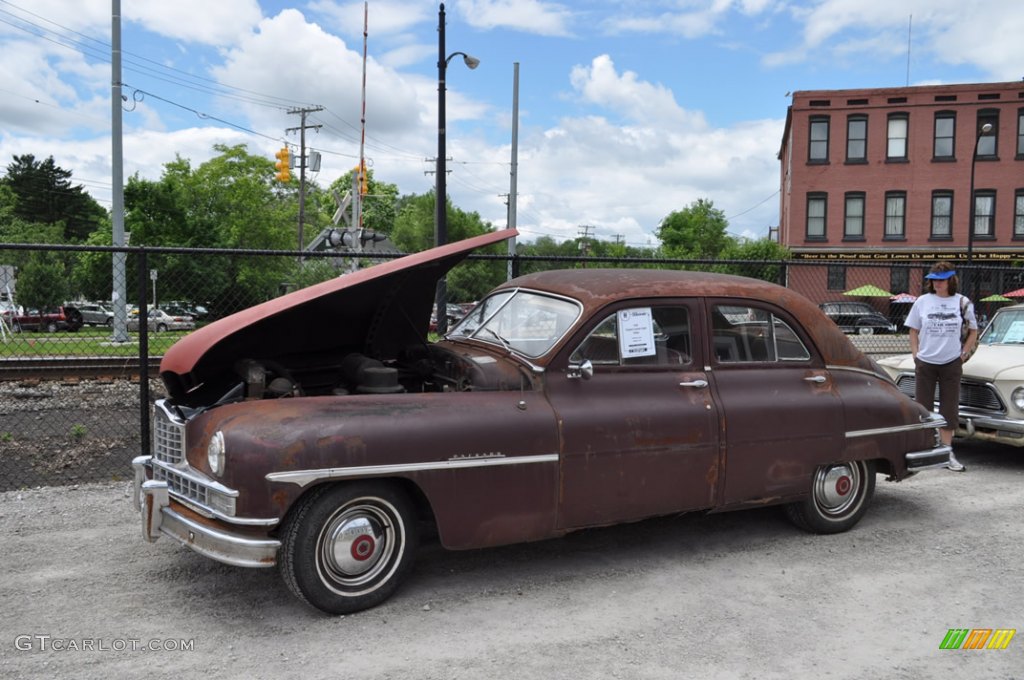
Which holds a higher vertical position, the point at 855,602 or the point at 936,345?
the point at 936,345

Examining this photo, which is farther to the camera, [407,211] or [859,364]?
[407,211]

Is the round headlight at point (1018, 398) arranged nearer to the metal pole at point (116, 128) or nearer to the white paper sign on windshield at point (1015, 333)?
the white paper sign on windshield at point (1015, 333)

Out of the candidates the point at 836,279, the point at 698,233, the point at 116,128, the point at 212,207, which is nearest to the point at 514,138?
the point at 116,128

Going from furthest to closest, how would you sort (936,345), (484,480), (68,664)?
(936,345) → (484,480) → (68,664)

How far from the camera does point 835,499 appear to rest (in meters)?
5.12

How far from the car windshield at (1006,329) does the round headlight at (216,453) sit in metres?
7.58

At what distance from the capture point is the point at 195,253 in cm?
607

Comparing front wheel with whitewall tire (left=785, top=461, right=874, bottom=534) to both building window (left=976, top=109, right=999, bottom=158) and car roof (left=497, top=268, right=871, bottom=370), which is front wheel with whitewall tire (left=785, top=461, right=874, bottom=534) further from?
building window (left=976, top=109, right=999, bottom=158)

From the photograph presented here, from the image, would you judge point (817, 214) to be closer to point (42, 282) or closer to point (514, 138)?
point (514, 138)

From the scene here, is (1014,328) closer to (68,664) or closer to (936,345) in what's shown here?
(936,345)

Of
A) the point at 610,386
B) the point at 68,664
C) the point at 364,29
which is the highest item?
the point at 364,29

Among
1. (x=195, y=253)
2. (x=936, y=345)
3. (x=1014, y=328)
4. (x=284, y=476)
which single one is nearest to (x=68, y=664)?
(x=284, y=476)

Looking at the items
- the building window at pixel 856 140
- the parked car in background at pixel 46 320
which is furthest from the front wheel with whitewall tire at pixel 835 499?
the building window at pixel 856 140

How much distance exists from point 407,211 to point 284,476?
7865 centimetres
